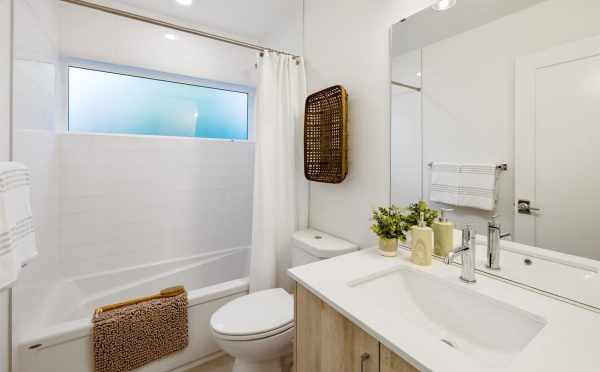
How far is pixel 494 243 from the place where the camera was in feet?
3.22

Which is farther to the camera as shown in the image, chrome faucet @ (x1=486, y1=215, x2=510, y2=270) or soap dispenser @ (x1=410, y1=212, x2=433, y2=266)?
soap dispenser @ (x1=410, y1=212, x2=433, y2=266)

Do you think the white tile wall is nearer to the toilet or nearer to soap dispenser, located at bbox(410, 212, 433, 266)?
the toilet

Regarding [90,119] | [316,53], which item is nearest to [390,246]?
[316,53]

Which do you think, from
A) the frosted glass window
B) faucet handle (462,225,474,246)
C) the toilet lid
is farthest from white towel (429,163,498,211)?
the frosted glass window

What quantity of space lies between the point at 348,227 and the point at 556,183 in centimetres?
101

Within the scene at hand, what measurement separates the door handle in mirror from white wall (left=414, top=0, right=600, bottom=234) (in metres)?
0.03

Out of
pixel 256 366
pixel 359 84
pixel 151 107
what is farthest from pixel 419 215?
pixel 151 107

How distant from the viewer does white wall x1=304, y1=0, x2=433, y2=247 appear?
4.58 feet

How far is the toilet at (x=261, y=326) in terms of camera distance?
122cm

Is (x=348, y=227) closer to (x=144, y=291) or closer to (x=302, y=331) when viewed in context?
(x=302, y=331)

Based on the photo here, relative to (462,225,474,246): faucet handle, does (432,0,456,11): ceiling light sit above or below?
above

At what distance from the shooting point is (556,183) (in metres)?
0.85

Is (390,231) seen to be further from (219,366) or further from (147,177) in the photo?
(147,177)

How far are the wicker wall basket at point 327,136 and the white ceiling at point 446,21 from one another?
398 millimetres
